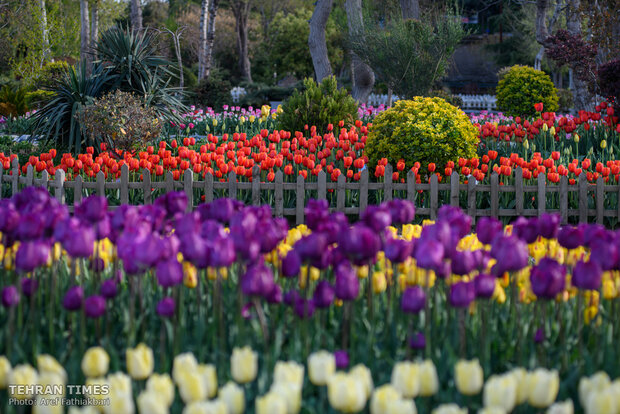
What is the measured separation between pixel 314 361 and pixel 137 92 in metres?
10.1

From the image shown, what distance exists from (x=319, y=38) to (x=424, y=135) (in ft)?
34.8

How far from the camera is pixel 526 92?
50.6 ft

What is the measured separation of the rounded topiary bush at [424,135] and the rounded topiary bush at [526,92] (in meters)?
7.09

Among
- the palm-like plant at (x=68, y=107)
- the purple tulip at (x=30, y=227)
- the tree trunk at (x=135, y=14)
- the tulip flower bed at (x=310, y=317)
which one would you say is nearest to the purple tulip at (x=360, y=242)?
the tulip flower bed at (x=310, y=317)

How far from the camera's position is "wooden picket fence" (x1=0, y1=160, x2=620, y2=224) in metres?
7.75

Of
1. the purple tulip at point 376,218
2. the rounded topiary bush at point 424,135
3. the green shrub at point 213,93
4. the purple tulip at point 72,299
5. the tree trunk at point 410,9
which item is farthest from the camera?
the tree trunk at point 410,9

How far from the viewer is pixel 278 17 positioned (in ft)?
135

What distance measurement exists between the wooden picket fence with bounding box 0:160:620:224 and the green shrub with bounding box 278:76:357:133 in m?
3.25

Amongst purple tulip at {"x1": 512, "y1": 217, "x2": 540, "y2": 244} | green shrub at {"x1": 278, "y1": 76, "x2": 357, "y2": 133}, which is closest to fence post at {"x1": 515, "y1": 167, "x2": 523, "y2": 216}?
green shrub at {"x1": 278, "y1": 76, "x2": 357, "y2": 133}

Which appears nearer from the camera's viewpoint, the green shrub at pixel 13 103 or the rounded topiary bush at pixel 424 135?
the rounded topiary bush at pixel 424 135

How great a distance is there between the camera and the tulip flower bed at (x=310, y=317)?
194 cm

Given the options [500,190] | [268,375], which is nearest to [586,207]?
[500,190]

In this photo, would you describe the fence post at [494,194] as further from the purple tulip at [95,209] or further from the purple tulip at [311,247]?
the purple tulip at [95,209]

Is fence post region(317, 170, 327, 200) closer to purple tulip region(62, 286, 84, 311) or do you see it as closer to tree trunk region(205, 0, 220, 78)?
purple tulip region(62, 286, 84, 311)
